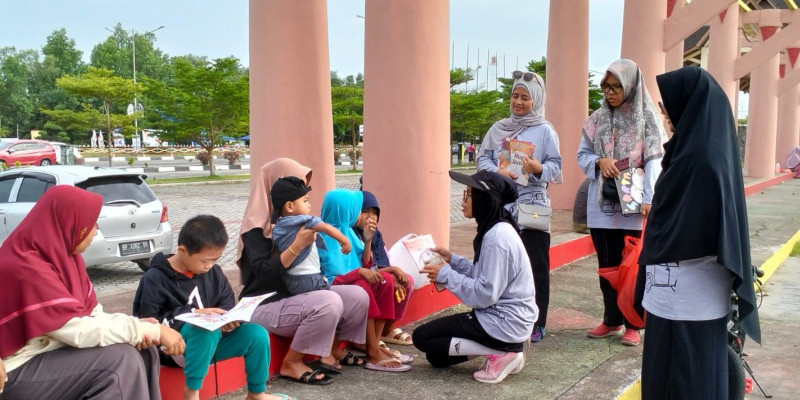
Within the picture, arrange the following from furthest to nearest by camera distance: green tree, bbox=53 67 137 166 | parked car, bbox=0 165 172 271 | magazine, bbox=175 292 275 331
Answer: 1. green tree, bbox=53 67 137 166
2. parked car, bbox=0 165 172 271
3. magazine, bbox=175 292 275 331

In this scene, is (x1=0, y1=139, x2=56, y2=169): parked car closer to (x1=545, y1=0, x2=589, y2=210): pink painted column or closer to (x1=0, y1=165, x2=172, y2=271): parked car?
(x1=0, y1=165, x2=172, y2=271): parked car

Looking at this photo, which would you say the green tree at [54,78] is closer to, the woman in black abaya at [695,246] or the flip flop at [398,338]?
the flip flop at [398,338]

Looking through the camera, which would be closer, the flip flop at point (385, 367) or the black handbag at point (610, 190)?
the flip flop at point (385, 367)

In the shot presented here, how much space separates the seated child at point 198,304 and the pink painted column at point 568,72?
8.63 meters

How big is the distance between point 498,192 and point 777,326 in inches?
137

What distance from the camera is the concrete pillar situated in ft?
66.7

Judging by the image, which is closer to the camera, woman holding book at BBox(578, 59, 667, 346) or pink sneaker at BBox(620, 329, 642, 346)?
woman holding book at BBox(578, 59, 667, 346)

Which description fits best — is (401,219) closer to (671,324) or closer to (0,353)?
(671,324)

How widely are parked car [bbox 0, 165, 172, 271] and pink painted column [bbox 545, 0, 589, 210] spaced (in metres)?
6.38

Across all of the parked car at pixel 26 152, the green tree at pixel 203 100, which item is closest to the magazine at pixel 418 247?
the green tree at pixel 203 100

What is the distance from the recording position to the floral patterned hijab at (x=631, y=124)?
4.52 meters

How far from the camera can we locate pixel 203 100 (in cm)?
2459

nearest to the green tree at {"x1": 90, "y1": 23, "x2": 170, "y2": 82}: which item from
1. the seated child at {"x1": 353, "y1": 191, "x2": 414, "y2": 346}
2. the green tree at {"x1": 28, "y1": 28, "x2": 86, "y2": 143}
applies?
the green tree at {"x1": 28, "y1": 28, "x2": 86, "y2": 143}

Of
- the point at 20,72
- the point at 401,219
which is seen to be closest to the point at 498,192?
the point at 401,219
